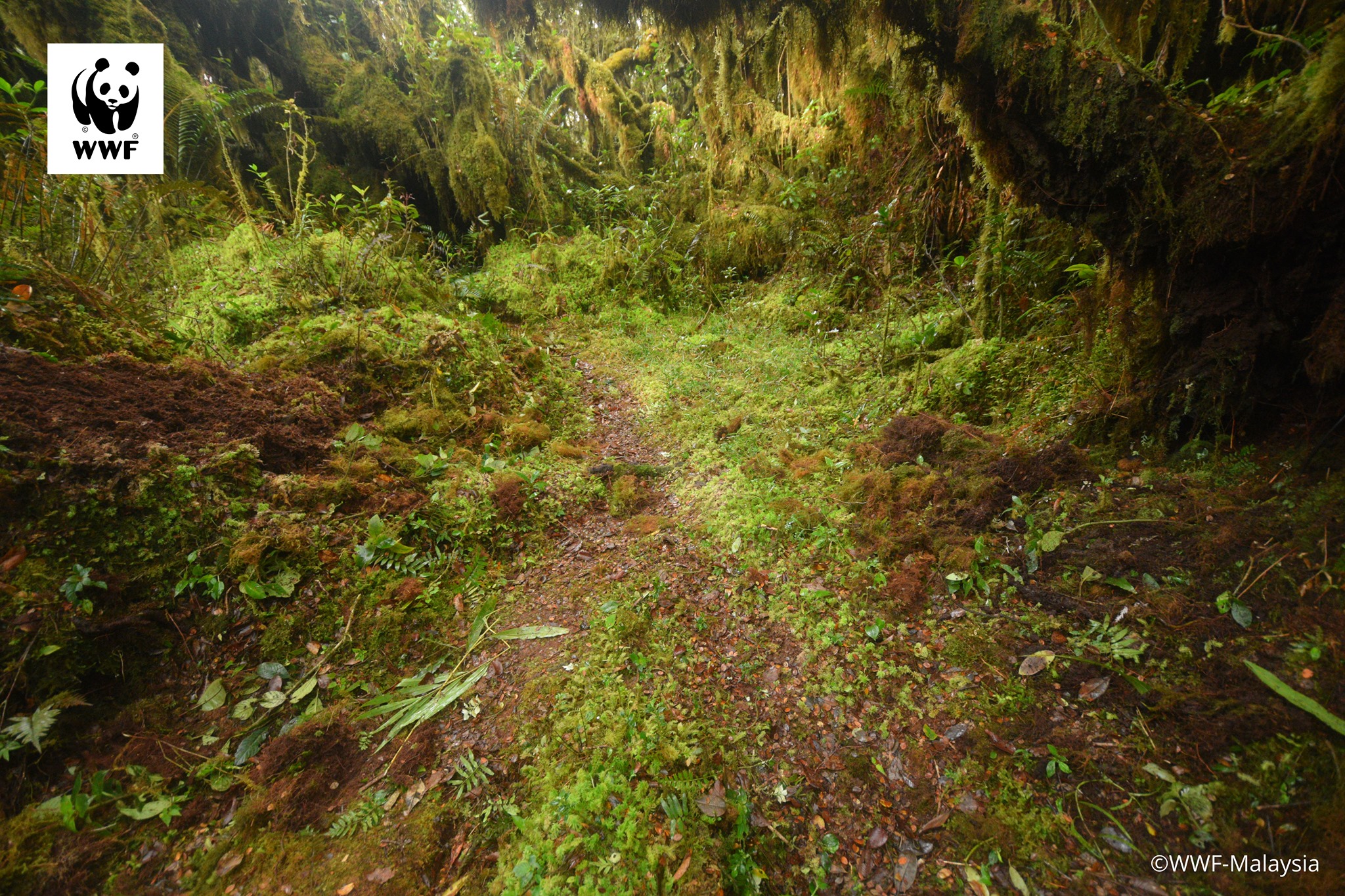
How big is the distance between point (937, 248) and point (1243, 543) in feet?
17.2

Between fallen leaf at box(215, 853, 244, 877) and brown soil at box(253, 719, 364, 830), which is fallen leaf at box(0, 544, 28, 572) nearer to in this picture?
brown soil at box(253, 719, 364, 830)

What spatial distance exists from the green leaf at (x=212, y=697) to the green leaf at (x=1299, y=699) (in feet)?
15.3

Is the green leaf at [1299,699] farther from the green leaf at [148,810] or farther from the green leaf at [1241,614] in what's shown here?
the green leaf at [148,810]

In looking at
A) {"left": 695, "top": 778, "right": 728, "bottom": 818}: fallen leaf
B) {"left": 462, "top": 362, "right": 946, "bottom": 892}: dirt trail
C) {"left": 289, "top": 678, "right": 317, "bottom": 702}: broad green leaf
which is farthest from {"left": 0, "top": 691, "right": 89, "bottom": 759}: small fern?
{"left": 695, "top": 778, "right": 728, "bottom": 818}: fallen leaf

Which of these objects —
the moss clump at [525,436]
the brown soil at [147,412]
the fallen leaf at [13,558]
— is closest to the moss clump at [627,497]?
the moss clump at [525,436]

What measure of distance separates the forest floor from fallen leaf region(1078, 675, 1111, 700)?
25mm

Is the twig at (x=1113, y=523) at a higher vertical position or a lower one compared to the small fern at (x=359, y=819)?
higher

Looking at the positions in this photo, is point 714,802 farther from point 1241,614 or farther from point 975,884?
point 1241,614

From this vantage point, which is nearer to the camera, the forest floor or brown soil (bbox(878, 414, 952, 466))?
the forest floor

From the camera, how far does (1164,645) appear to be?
2.10 meters

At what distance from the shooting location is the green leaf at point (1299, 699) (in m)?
1.58

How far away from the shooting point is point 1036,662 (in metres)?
2.31

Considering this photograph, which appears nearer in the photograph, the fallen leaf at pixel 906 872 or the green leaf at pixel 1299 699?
the green leaf at pixel 1299 699

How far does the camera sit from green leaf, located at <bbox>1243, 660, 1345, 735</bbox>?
1585 millimetres
